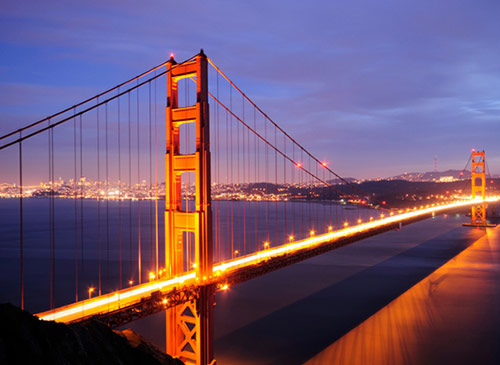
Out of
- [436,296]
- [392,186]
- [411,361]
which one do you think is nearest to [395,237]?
[436,296]

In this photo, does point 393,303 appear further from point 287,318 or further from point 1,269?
point 1,269

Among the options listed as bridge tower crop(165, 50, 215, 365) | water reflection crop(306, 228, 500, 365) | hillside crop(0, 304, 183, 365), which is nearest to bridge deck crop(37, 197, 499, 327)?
bridge tower crop(165, 50, 215, 365)

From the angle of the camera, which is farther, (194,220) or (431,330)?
(431,330)

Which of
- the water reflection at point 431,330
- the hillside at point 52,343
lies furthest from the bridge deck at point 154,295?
the water reflection at point 431,330

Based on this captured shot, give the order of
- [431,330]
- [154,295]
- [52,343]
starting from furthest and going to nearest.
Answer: [431,330]
[154,295]
[52,343]

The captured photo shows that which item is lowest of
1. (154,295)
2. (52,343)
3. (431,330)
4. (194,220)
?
(431,330)

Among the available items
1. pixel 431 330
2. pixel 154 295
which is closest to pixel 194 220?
pixel 154 295

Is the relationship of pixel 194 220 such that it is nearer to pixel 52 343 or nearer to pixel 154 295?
pixel 154 295

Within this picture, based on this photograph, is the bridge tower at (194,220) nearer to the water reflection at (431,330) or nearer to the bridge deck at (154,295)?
the bridge deck at (154,295)
